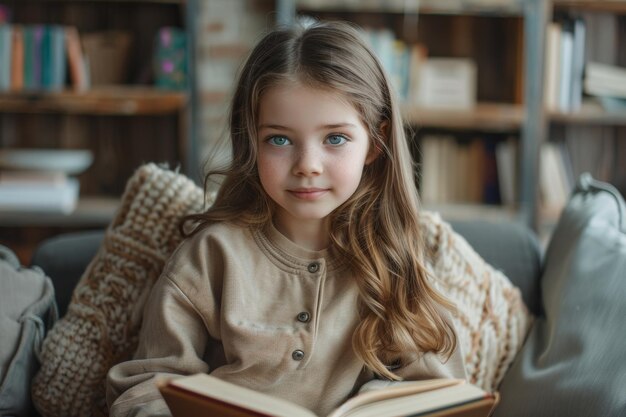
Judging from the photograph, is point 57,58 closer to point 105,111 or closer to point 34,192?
point 105,111

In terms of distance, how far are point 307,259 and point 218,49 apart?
6.54 ft

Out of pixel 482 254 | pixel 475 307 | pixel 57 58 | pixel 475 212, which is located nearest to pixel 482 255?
pixel 482 254

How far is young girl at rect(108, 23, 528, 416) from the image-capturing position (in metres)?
1.28

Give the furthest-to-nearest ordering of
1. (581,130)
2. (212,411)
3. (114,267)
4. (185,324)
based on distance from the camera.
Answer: (581,130) → (114,267) → (185,324) → (212,411)

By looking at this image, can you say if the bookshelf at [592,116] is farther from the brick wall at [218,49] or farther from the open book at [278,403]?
the open book at [278,403]

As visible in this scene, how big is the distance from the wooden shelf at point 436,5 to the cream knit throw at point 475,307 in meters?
1.76

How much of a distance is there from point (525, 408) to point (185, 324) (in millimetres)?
535

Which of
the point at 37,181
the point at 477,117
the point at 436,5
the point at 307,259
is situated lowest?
the point at 37,181

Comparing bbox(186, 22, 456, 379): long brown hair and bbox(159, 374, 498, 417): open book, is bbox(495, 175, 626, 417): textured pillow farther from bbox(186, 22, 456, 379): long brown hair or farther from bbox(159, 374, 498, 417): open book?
bbox(159, 374, 498, 417): open book

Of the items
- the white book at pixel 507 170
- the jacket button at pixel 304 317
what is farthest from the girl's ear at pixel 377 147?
the white book at pixel 507 170

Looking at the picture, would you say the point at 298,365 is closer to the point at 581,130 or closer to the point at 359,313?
the point at 359,313

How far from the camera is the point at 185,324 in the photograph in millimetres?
1319

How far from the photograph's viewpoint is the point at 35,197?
3.11 metres

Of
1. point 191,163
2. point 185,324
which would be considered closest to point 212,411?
point 185,324
